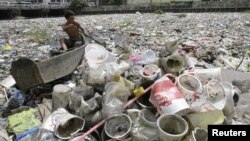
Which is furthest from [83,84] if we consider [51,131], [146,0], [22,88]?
[146,0]

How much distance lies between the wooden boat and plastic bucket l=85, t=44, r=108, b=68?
595 millimetres

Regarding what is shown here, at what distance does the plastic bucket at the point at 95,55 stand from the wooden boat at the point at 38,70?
595 millimetres

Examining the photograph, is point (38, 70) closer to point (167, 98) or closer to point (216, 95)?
point (167, 98)

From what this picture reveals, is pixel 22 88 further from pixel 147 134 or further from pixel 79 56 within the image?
pixel 147 134

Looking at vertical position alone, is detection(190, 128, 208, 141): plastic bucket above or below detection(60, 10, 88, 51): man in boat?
below

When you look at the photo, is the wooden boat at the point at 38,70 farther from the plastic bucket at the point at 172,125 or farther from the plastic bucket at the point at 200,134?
the plastic bucket at the point at 200,134

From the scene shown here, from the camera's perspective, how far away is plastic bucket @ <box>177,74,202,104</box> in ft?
9.78

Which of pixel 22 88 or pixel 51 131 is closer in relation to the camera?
pixel 51 131

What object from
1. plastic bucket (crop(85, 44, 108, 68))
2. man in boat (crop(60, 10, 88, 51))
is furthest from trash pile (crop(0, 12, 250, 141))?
man in boat (crop(60, 10, 88, 51))

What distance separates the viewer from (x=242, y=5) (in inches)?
911

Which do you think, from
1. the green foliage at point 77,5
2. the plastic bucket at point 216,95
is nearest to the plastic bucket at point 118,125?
the plastic bucket at point 216,95

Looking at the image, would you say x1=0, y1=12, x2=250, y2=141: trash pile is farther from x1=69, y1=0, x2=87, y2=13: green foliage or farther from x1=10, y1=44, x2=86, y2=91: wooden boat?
x1=69, y1=0, x2=87, y2=13: green foliage

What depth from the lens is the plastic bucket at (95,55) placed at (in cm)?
410

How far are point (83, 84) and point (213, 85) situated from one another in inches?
57.5
